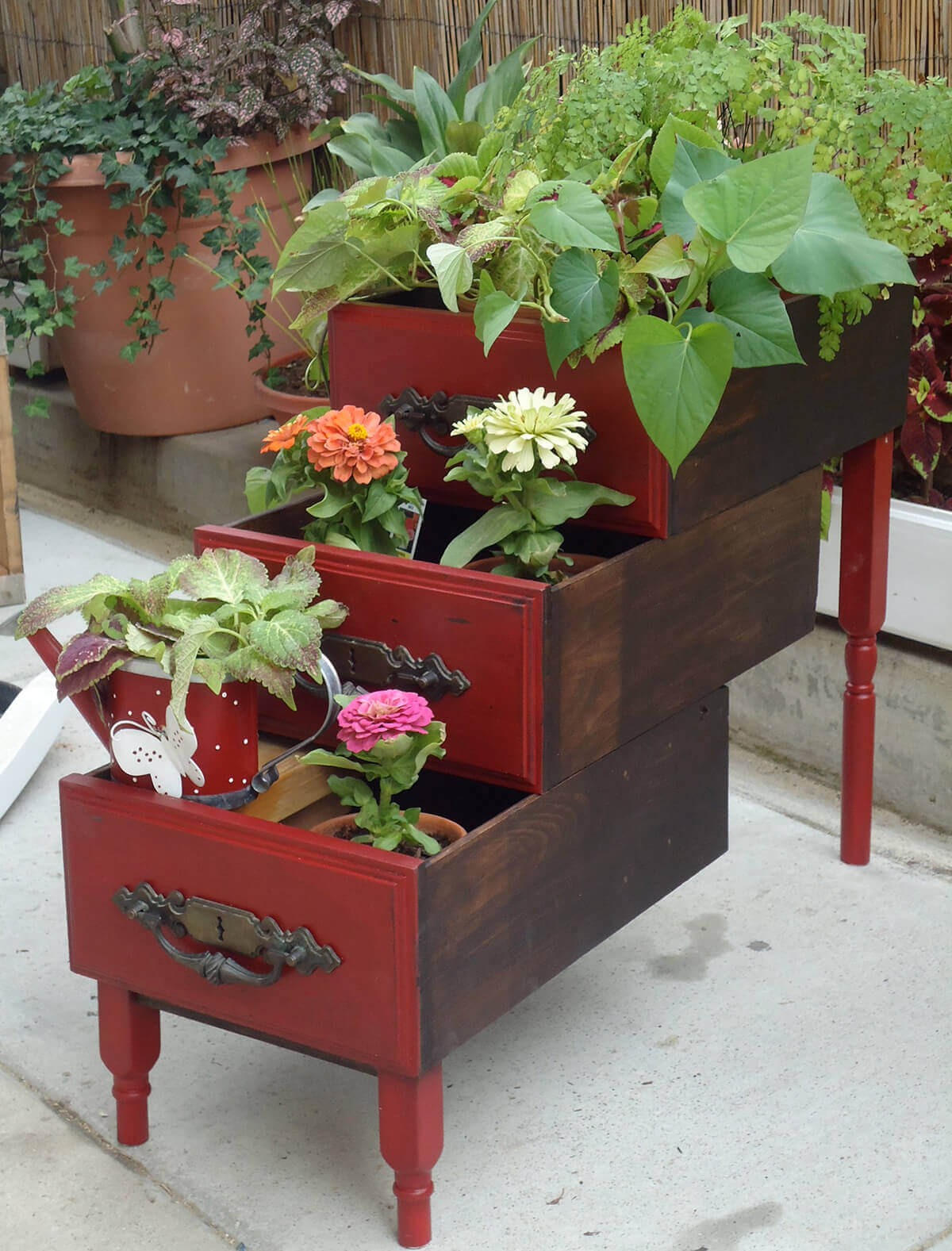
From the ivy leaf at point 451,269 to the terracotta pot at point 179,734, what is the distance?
1.17ft

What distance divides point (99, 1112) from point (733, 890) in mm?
762

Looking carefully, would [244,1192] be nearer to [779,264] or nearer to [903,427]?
[779,264]

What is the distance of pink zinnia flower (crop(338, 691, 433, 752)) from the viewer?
1161mm

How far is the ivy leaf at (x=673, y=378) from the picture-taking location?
3.88 ft

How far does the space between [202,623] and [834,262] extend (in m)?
0.57

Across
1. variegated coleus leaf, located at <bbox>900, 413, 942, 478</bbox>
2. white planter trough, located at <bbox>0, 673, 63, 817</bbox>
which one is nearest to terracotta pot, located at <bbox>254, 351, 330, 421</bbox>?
white planter trough, located at <bbox>0, 673, 63, 817</bbox>

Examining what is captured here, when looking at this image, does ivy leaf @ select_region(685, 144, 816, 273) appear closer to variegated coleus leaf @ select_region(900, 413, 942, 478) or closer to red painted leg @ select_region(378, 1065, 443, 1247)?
red painted leg @ select_region(378, 1065, 443, 1247)

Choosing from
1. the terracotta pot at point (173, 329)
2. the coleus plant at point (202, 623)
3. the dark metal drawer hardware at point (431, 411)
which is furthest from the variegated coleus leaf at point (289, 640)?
the terracotta pot at point (173, 329)

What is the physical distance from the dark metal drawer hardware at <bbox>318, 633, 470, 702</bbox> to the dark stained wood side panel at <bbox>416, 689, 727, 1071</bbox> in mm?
113

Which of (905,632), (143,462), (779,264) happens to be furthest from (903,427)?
(143,462)

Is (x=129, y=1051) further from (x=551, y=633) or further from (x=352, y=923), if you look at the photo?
(x=551, y=633)

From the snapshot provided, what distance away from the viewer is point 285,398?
2734 millimetres

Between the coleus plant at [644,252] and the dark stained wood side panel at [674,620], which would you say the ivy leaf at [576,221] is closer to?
the coleus plant at [644,252]

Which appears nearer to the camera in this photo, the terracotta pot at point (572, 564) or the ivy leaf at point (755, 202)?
the ivy leaf at point (755, 202)
